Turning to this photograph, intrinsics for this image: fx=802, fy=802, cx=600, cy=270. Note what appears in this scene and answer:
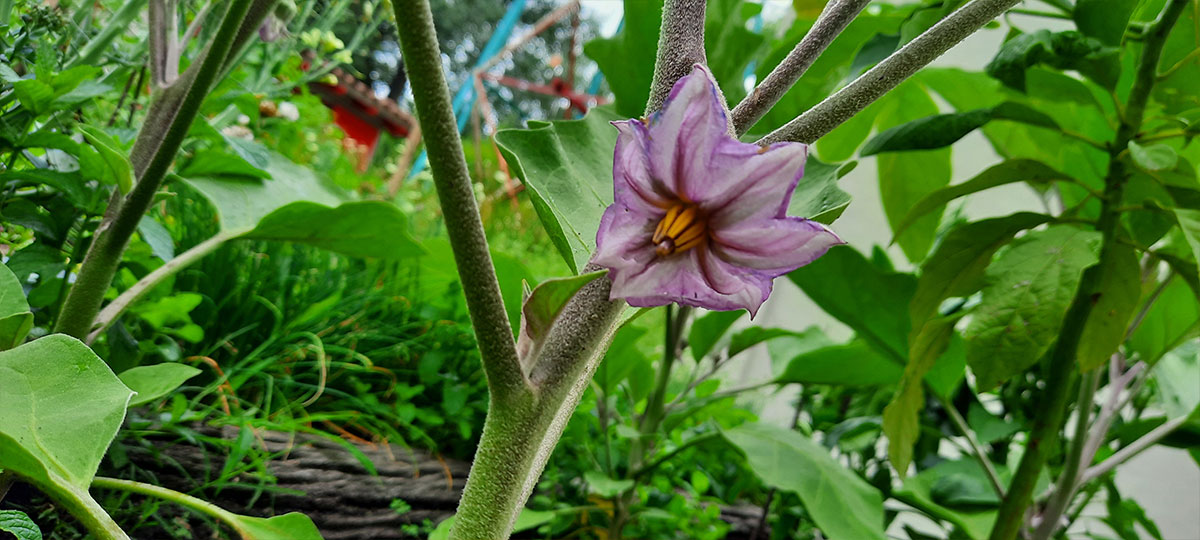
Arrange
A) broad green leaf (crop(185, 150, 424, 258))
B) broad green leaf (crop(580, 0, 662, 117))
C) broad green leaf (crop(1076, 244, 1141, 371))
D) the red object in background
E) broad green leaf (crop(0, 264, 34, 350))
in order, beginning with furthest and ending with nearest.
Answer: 1. the red object in background
2. broad green leaf (crop(580, 0, 662, 117))
3. broad green leaf (crop(1076, 244, 1141, 371))
4. broad green leaf (crop(185, 150, 424, 258))
5. broad green leaf (crop(0, 264, 34, 350))

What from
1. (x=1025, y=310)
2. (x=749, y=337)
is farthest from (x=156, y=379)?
(x=749, y=337)

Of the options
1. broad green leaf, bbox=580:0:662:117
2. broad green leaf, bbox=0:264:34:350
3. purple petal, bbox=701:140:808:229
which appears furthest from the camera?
broad green leaf, bbox=580:0:662:117

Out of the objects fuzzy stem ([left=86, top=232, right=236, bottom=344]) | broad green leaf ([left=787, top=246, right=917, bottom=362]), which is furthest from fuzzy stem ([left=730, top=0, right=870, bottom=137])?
broad green leaf ([left=787, top=246, right=917, bottom=362])

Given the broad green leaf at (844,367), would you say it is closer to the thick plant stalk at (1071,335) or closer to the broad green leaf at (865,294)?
the broad green leaf at (865,294)

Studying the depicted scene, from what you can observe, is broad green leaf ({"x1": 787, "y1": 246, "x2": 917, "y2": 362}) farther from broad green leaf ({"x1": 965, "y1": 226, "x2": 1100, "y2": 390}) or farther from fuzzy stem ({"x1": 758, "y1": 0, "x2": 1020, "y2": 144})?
fuzzy stem ({"x1": 758, "y1": 0, "x2": 1020, "y2": 144})

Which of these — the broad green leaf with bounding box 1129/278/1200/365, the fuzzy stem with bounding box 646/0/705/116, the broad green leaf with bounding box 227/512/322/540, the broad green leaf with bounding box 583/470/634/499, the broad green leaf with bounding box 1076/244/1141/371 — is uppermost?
the broad green leaf with bounding box 1129/278/1200/365

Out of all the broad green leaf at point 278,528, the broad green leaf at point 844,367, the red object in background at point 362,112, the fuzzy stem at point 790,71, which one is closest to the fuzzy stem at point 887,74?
the fuzzy stem at point 790,71
